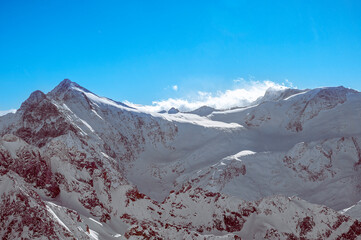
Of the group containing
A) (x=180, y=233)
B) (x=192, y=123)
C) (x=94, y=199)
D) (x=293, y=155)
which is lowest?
(x=180, y=233)

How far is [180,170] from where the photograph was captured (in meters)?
140

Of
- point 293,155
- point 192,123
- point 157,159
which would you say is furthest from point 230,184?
point 192,123

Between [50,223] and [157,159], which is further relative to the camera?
[157,159]

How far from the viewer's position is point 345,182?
11650 centimetres

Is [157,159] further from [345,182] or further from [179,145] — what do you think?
[345,182]

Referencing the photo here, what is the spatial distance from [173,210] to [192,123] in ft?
355

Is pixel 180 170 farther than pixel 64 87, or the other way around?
pixel 64 87

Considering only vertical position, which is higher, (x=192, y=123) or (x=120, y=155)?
(x=192, y=123)

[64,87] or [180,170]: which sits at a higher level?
[64,87]

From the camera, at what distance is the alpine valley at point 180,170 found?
50281 millimetres

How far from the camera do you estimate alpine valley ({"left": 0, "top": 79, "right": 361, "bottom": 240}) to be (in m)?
50.3

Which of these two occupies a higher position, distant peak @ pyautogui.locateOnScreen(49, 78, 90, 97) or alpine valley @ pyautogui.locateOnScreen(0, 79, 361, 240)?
distant peak @ pyautogui.locateOnScreen(49, 78, 90, 97)

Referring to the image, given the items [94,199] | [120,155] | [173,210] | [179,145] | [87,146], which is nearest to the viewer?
[94,199]

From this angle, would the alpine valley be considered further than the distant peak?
No
